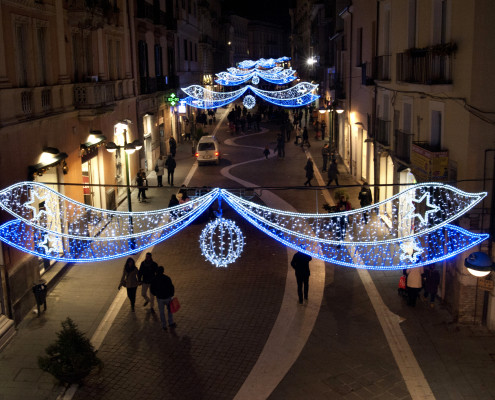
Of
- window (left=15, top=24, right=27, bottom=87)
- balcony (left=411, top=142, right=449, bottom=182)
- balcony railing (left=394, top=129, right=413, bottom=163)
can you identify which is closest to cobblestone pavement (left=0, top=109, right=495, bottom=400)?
balcony (left=411, top=142, right=449, bottom=182)

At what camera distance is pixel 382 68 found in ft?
65.8

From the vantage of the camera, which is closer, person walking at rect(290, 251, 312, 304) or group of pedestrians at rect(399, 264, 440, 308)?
group of pedestrians at rect(399, 264, 440, 308)

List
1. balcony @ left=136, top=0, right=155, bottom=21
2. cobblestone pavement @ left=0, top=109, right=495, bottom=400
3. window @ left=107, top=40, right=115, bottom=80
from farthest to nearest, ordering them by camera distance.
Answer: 1. balcony @ left=136, top=0, right=155, bottom=21
2. window @ left=107, top=40, right=115, bottom=80
3. cobblestone pavement @ left=0, top=109, right=495, bottom=400

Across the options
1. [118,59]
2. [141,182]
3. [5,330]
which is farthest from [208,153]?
[5,330]

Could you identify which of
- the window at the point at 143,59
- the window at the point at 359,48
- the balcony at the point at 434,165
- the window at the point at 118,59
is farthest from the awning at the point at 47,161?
the window at the point at 359,48

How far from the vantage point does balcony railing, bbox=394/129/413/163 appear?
16953 mm

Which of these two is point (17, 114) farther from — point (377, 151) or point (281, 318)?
point (377, 151)

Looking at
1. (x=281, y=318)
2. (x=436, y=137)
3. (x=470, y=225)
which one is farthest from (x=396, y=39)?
(x=281, y=318)

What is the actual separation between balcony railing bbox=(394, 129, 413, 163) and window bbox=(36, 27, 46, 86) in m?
10.1

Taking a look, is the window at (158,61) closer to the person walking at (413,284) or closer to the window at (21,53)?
the window at (21,53)

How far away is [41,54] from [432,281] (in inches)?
459

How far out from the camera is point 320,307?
1391cm

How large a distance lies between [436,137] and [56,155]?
9.91 meters

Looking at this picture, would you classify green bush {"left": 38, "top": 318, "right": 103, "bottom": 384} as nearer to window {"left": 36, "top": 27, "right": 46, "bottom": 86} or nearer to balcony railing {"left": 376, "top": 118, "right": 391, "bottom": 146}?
window {"left": 36, "top": 27, "right": 46, "bottom": 86}
